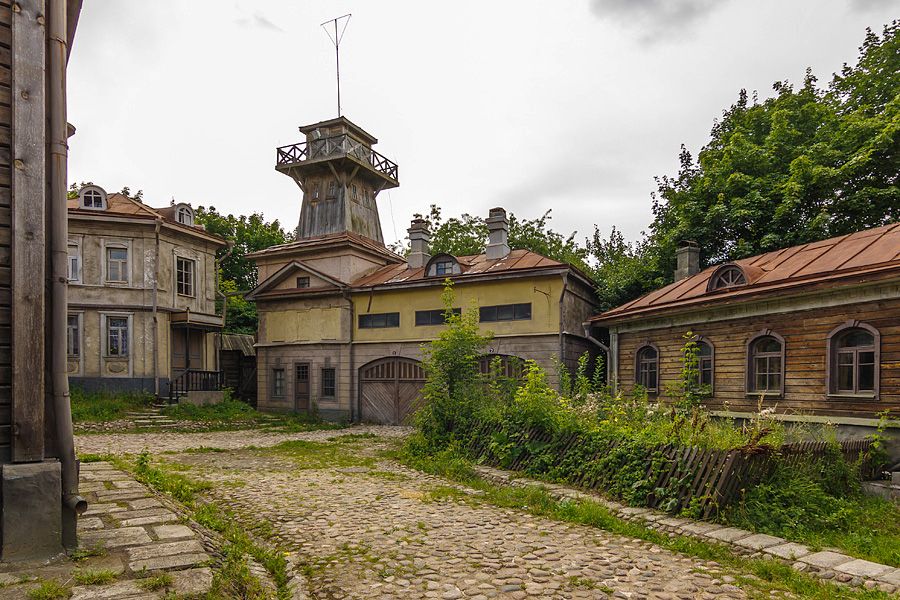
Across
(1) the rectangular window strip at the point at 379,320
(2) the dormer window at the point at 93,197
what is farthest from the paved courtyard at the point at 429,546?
(2) the dormer window at the point at 93,197

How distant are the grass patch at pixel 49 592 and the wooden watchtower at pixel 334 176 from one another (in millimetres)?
22949

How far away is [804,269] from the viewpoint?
1250cm

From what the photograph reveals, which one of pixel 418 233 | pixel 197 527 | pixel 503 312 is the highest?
pixel 418 233

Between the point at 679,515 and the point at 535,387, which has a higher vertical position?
the point at 535,387

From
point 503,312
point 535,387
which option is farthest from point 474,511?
point 503,312

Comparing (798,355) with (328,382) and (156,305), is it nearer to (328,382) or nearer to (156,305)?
(328,382)

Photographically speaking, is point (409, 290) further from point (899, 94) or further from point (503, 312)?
point (899, 94)

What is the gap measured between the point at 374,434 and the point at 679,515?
40.4 ft

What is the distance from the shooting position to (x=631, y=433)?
357 inches

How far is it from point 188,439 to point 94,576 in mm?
13276

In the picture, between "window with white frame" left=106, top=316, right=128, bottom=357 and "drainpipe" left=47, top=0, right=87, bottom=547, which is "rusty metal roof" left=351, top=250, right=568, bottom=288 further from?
"drainpipe" left=47, top=0, right=87, bottom=547

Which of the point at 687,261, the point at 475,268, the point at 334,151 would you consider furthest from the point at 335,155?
the point at 687,261

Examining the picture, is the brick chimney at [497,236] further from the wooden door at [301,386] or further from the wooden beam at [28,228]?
the wooden beam at [28,228]

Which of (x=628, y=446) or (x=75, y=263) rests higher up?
(x=75, y=263)
